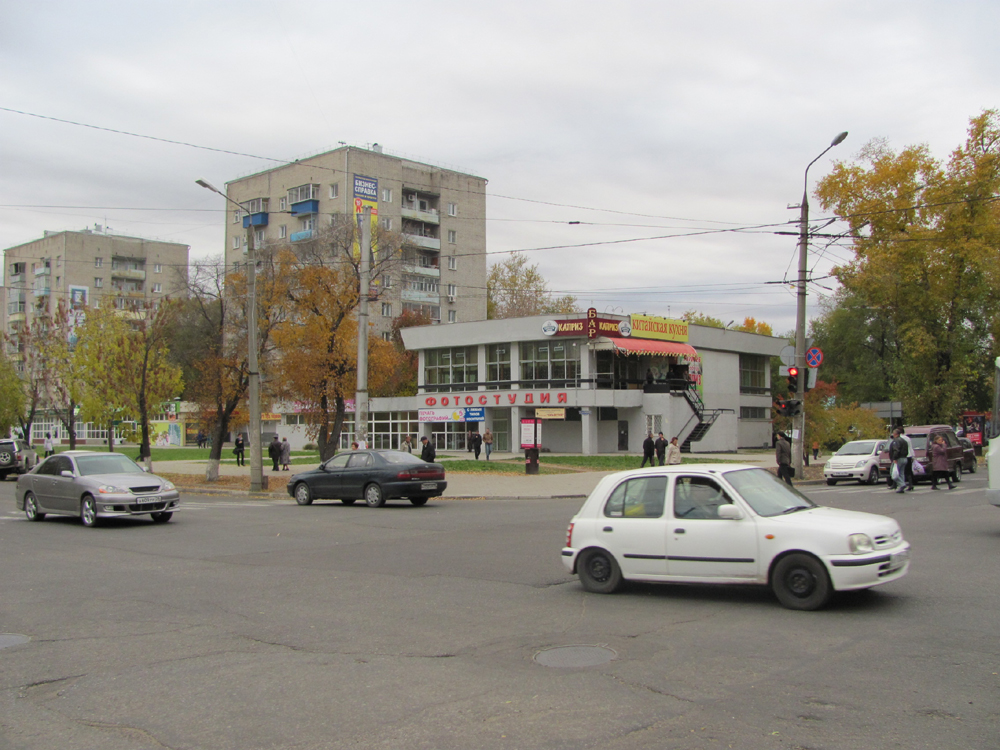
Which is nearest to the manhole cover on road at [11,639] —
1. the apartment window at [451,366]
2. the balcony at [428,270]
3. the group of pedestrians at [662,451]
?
the group of pedestrians at [662,451]

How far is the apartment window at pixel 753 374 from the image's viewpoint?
202ft

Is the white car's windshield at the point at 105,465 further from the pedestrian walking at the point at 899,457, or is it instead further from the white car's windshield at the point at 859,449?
the white car's windshield at the point at 859,449

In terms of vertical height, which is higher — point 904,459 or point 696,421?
point 696,421

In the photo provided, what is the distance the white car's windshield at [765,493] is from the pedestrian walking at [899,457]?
1538 centimetres

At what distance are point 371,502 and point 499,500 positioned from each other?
419 cm

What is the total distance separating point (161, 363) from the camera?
40.0m

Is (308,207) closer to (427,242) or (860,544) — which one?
(427,242)

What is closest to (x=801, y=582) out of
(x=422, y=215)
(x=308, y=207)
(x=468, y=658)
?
(x=468, y=658)

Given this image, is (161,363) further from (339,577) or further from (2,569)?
(339,577)

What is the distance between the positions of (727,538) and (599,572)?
160 centimetres

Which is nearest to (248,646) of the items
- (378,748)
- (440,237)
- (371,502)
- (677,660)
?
(378,748)

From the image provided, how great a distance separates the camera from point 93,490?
17500 mm

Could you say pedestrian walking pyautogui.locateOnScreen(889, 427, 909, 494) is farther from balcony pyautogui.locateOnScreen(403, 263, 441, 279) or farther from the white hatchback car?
balcony pyautogui.locateOnScreen(403, 263, 441, 279)

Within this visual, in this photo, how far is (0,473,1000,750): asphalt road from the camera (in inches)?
205
